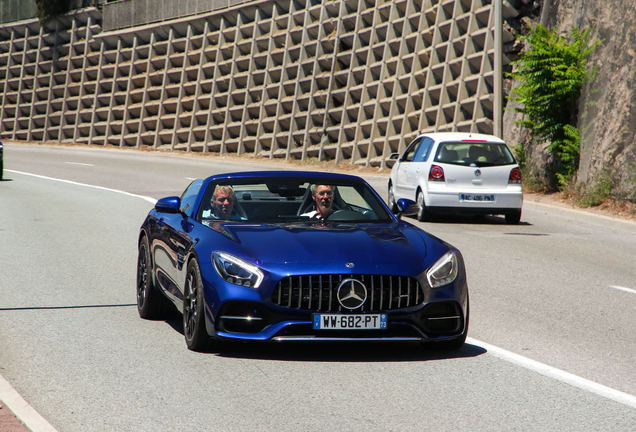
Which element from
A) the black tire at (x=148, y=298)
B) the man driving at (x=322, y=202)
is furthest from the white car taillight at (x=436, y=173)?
the black tire at (x=148, y=298)

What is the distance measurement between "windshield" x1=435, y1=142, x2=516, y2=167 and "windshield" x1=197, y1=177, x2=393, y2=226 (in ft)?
27.7

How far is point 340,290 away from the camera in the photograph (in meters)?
5.54

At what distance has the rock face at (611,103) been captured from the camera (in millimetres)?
17953

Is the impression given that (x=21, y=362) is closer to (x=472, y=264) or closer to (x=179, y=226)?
(x=179, y=226)

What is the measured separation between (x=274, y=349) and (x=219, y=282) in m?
0.84

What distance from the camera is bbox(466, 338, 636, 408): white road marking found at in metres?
5.07

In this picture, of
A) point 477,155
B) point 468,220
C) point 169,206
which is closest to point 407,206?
point 169,206

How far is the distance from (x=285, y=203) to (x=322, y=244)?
1.65 meters

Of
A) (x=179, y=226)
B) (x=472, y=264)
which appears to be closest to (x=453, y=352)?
(x=179, y=226)

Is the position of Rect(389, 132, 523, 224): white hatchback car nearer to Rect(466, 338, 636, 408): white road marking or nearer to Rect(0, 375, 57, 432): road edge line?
Rect(466, 338, 636, 408): white road marking

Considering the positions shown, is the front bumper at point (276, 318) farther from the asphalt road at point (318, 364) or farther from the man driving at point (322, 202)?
the man driving at point (322, 202)

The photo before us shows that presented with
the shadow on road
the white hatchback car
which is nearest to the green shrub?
the shadow on road

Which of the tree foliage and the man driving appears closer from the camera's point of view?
the man driving

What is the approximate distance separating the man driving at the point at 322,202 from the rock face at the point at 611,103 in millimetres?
11428
